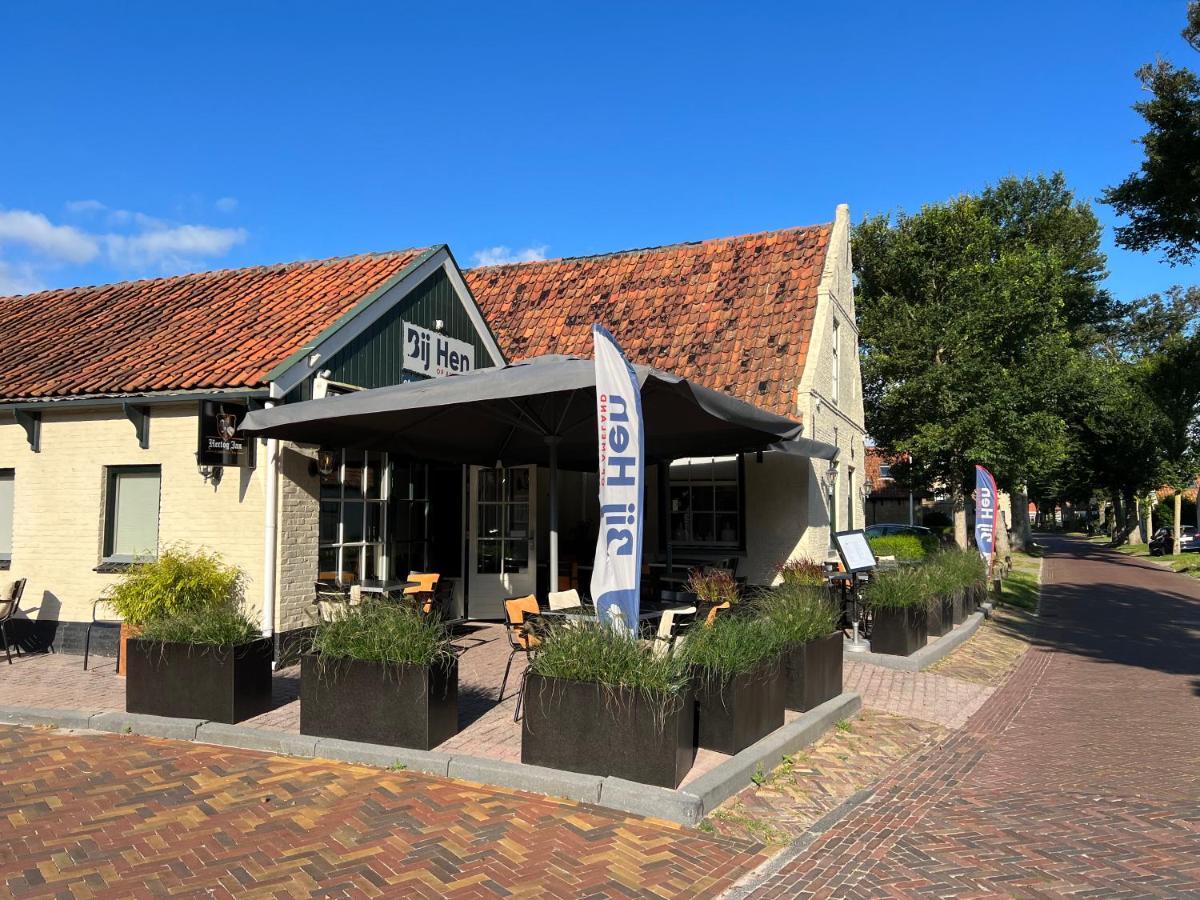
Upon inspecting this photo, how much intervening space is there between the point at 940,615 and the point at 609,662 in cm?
826

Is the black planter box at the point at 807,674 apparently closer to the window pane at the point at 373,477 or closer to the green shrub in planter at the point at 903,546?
the window pane at the point at 373,477

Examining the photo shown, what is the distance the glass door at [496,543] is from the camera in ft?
39.4

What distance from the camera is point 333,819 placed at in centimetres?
483

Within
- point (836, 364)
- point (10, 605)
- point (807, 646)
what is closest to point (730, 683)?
point (807, 646)

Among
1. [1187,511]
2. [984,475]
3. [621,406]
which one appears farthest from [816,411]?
[1187,511]

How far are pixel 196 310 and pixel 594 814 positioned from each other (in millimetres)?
9411

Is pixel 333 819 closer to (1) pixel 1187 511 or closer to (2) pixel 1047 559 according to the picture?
(2) pixel 1047 559

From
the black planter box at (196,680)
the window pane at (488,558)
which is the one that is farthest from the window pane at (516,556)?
the black planter box at (196,680)

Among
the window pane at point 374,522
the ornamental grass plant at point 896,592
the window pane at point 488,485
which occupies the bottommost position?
the ornamental grass plant at point 896,592

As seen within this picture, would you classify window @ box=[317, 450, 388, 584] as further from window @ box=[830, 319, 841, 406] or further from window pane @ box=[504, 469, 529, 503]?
window @ box=[830, 319, 841, 406]

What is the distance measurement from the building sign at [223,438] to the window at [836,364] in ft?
36.4

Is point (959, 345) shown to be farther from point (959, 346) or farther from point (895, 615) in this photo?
point (895, 615)

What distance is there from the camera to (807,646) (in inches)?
278

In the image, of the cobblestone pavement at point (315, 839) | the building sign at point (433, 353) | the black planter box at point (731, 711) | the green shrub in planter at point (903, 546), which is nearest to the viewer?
the cobblestone pavement at point (315, 839)
